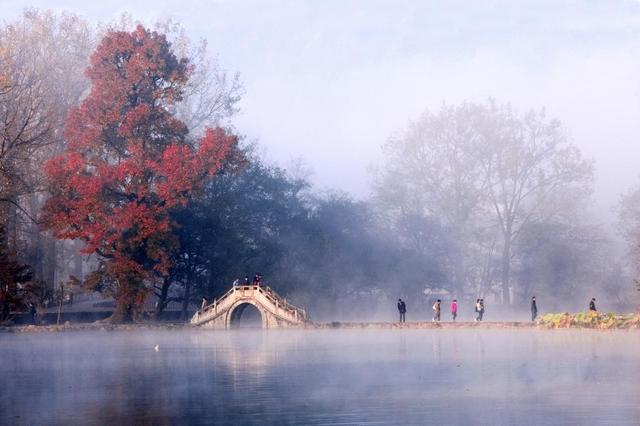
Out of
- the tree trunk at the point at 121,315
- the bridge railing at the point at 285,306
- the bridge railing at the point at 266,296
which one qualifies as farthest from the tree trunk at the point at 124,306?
the bridge railing at the point at 285,306

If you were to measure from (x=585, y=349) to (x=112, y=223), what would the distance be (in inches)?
1120

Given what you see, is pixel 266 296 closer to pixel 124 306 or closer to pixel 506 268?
pixel 124 306

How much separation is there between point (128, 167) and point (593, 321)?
26.3m

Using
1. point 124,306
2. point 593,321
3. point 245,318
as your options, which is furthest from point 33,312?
point 593,321

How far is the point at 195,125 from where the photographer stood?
236ft

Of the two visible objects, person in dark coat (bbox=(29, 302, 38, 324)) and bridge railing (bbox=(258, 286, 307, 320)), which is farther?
person in dark coat (bbox=(29, 302, 38, 324))

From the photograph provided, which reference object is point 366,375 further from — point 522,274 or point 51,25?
point 522,274

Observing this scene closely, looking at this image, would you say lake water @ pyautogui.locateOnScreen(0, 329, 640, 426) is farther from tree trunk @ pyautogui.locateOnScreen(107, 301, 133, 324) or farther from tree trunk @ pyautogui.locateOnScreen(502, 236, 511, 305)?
tree trunk @ pyautogui.locateOnScreen(502, 236, 511, 305)

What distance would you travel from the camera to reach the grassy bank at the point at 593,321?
52.7 metres

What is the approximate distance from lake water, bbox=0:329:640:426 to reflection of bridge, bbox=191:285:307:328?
11.2 m

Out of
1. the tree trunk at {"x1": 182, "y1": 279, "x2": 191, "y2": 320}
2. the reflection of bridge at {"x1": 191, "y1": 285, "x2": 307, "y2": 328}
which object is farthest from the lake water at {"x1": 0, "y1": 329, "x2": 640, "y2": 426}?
the tree trunk at {"x1": 182, "y1": 279, "x2": 191, "y2": 320}

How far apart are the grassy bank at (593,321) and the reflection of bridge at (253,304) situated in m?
13.7

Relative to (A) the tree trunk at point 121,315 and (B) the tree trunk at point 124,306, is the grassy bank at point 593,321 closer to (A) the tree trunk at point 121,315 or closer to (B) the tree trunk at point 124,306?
(B) the tree trunk at point 124,306

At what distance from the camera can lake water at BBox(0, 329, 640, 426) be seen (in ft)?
70.5
